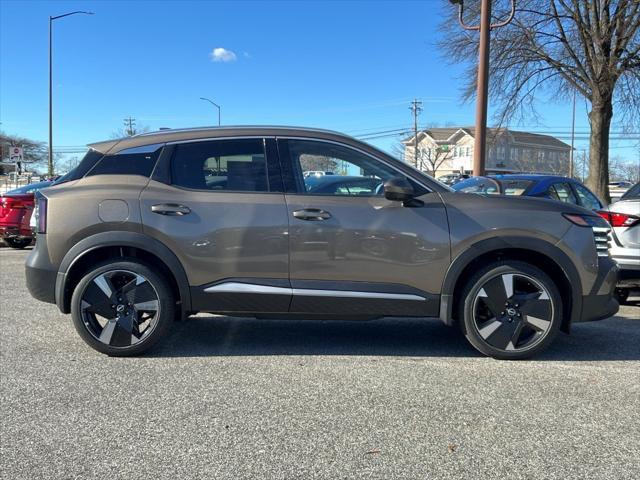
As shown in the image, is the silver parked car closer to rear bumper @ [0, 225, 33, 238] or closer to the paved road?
the paved road

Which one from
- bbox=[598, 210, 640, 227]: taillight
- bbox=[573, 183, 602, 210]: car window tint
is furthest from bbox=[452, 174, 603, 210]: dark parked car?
bbox=[598, 210, 640, 227]: taillight

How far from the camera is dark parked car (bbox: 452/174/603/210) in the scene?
8000 mm

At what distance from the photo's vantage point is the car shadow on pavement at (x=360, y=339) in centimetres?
463

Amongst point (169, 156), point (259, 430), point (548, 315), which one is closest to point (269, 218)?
point (169, 156)

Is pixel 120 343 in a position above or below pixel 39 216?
below

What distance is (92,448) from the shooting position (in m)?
2.93

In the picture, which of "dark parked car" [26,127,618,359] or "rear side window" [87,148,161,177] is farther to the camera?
"rear side window" [87,148,161,177]

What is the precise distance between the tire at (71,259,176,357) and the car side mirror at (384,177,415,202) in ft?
6.40

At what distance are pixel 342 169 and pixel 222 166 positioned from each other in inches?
39.5

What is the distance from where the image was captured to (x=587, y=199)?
350 inches

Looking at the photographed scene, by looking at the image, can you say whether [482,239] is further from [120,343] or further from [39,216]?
[39,216]

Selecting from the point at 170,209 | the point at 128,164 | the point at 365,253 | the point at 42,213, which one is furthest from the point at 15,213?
the point at 365,253

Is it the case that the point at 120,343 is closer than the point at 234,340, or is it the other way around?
the point at 120,343

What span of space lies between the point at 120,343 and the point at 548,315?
3468 millimetres
